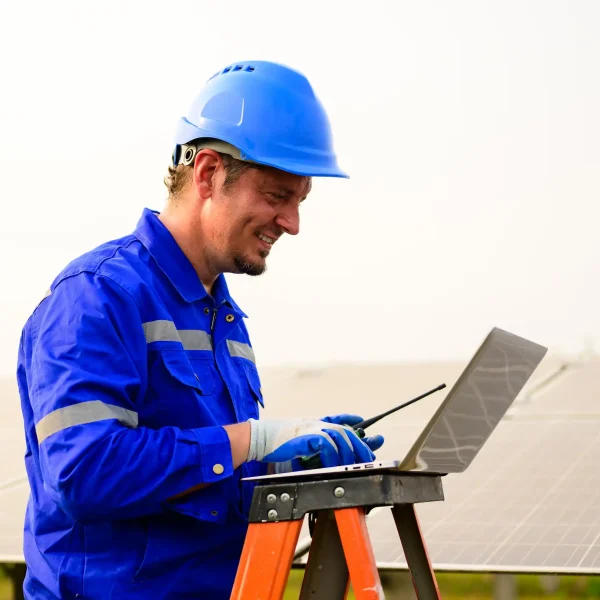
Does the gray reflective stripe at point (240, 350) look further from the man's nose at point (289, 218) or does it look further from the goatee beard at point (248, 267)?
the man's nose at point (289, 218)

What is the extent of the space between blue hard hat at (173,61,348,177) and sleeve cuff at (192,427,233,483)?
54cm

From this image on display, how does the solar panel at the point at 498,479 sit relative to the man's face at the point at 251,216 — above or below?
below

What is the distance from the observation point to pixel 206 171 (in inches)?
82.5

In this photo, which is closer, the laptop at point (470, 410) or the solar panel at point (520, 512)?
the laptop at point (470, 410)

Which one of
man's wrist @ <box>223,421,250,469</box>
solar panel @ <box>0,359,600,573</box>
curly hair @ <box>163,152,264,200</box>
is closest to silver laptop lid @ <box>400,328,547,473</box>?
man's wrist @ <box>223,421,250,469</box>

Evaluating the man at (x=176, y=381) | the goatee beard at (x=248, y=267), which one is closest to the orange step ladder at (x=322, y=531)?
the man at (x=176, y=381)

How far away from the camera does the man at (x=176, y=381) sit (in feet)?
5.74

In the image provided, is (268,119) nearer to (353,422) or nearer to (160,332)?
(160,332)

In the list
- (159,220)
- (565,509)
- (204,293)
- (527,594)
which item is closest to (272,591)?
(204,293)

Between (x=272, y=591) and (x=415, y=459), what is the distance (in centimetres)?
31

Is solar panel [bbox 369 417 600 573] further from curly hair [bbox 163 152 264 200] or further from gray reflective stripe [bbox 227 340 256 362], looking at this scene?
curly hair [bbox 163 152 264 200]

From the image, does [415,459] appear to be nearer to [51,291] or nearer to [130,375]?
[130,375]

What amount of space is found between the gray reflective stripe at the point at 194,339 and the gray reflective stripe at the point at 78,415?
0.96ft

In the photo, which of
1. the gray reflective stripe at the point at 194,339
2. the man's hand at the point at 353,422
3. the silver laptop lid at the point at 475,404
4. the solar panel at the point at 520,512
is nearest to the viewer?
the silver laptop lid at the point at 475,404
